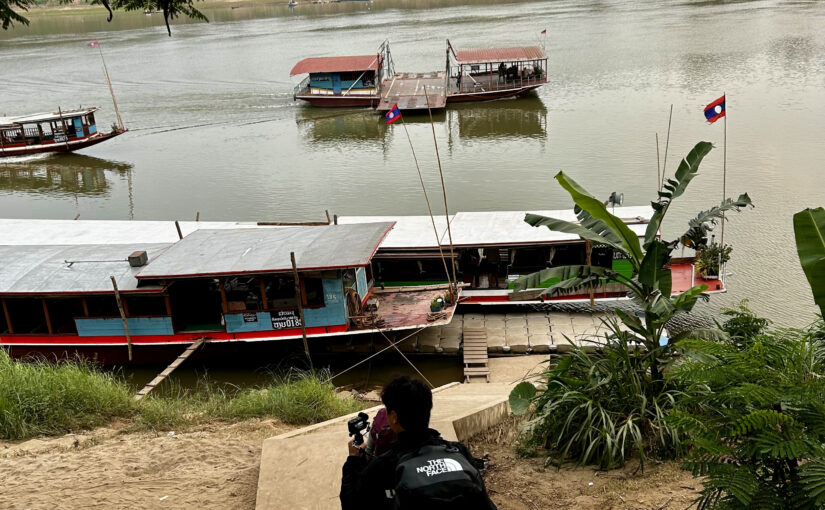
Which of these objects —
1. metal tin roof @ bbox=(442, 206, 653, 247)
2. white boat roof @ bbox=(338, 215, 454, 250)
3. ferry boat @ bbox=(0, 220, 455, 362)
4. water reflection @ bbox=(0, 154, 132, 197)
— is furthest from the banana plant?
water reflection @ bbox=(0, 154, 132, 197)

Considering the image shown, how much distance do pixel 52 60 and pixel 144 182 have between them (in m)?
30.5

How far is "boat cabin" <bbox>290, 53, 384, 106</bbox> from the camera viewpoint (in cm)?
3331

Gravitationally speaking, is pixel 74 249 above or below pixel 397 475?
below

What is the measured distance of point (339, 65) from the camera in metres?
33.5

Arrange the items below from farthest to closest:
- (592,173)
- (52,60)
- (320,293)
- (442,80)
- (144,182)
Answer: (52,60)
(442,80)
(144,182)
(592,173)
(320,293)

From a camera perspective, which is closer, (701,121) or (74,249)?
(74,249)

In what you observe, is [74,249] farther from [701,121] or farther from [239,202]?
[701,121]

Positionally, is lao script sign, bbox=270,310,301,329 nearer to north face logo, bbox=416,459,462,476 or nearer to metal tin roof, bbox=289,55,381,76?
north face logo, bbox=416,459,462,476

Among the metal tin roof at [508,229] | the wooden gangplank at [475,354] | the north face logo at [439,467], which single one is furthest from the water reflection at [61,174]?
the north face logo at [439,467]

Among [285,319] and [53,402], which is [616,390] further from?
[285,319]

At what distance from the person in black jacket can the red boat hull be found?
2929cm

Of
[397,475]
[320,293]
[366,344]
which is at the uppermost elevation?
[397,475]

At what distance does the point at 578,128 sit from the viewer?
28.0 m

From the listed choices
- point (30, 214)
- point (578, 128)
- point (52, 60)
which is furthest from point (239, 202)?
point (52, 60)
